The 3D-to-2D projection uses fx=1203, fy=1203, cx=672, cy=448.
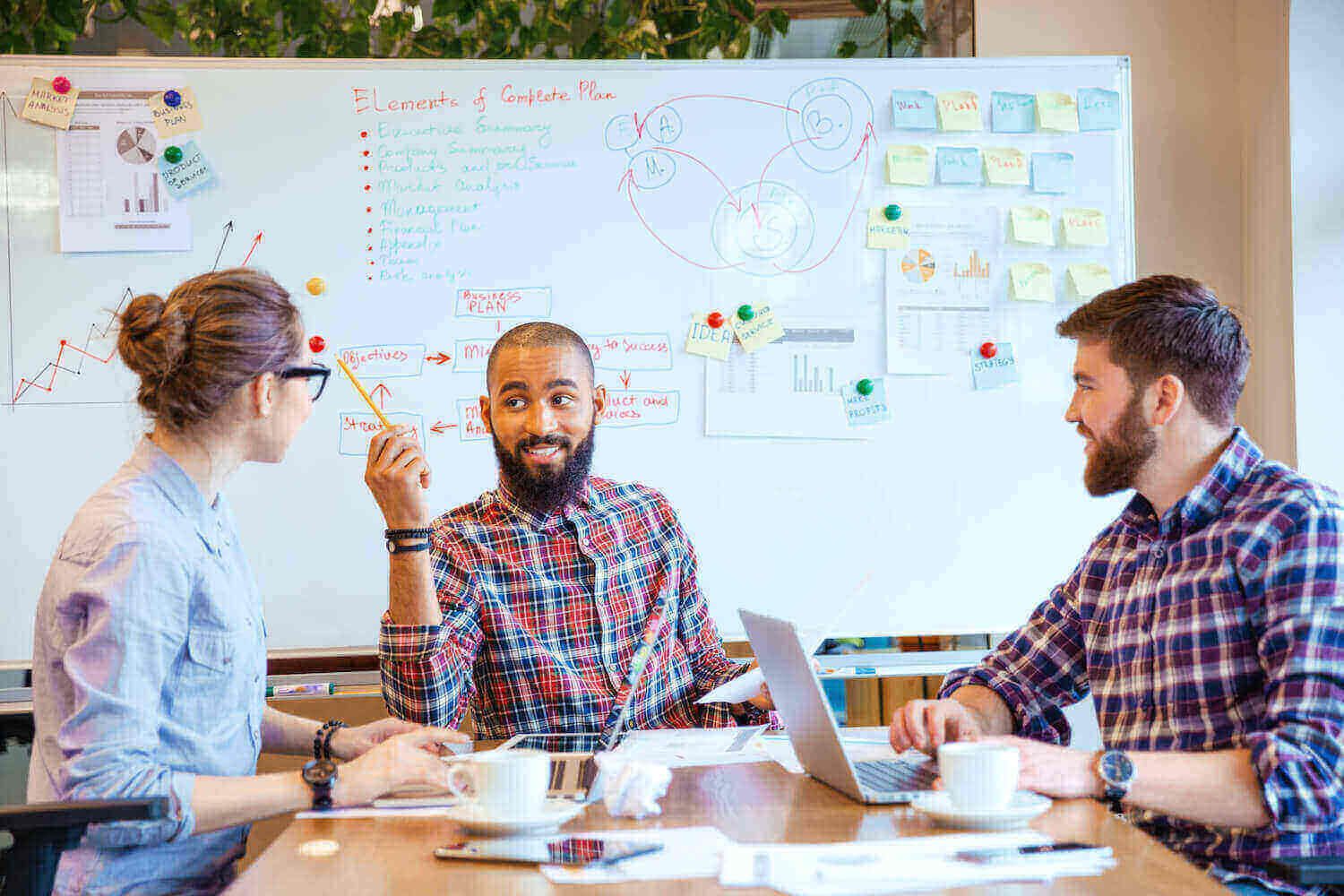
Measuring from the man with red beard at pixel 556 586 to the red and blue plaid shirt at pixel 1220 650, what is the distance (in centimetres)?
50

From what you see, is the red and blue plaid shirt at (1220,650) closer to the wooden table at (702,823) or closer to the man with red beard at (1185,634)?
the man with red beard at (1185,634)

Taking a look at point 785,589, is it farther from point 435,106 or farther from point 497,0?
point 497,0

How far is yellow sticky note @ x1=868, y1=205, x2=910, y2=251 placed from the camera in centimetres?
281

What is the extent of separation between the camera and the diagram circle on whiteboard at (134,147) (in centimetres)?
265

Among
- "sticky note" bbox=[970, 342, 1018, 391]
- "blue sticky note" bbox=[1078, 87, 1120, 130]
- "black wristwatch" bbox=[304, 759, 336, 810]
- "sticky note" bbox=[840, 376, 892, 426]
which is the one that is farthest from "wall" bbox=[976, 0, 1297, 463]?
Result: "black wristwatch" bbox=[304, 759, 336, 810]

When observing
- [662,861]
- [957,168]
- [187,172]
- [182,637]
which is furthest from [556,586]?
[957,168]

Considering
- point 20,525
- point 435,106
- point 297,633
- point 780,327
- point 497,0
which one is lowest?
point 297,633

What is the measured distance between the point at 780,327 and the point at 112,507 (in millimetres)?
1669

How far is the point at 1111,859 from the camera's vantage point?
1110mm

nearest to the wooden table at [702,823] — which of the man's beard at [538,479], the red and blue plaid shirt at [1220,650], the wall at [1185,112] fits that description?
the red and blue plaid shirt at [1220,650]

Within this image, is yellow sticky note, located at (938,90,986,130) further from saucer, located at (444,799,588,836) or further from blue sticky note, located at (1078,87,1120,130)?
saucer, located at (444,799,588,836)

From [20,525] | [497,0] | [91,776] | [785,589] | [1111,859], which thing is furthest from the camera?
[497,0]

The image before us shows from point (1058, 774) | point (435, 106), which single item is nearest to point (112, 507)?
point (1058, 774)

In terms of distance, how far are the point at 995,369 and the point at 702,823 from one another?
1.81 metres
